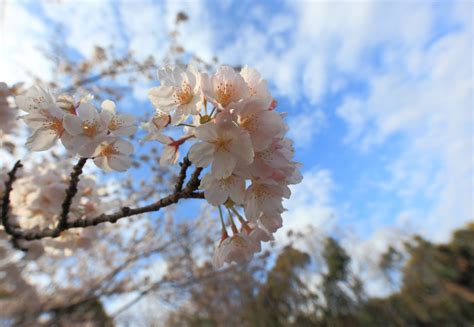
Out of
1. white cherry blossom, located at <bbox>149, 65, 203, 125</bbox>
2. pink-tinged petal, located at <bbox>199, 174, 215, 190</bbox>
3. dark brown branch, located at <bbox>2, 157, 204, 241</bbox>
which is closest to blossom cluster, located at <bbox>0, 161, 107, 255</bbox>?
dark brown branch, located at <bbox>2, 157, 204, 241</bbox>

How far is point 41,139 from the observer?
3.94 ft

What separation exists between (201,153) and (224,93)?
239mm

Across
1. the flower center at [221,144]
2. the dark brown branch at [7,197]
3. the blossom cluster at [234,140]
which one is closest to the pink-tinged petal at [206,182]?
the blossom cluster at [234,140]

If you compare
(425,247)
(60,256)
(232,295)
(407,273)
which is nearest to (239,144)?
(60,256)

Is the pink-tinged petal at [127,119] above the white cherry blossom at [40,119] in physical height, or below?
below

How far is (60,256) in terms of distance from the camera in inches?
83.9

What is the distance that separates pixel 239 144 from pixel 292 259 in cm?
1157

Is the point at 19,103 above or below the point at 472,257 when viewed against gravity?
below

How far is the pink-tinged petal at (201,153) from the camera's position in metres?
1.00

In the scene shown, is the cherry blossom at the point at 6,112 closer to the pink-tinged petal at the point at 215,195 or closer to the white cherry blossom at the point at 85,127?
the white cherry blossom at the point at 85,127

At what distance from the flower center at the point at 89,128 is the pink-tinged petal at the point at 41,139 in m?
0.20

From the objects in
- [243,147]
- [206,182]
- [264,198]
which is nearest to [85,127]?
[206,182]

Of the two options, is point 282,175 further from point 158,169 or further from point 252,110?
point 158,169

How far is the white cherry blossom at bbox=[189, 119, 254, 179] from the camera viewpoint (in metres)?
0.96
